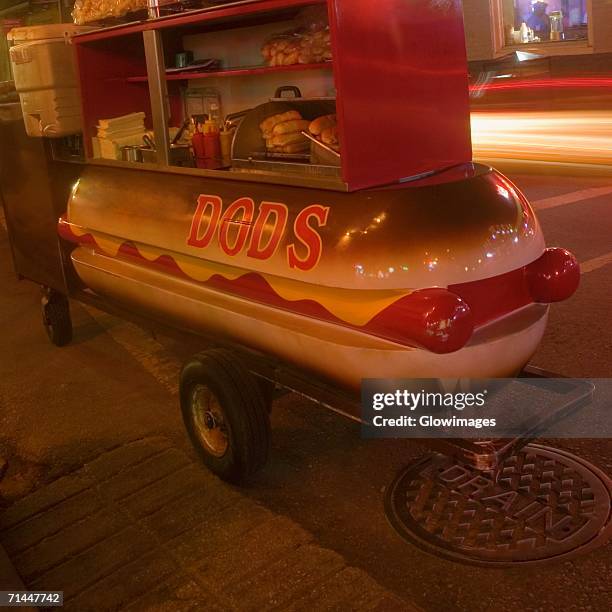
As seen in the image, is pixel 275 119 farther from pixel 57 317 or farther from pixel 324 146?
pixel 57 317

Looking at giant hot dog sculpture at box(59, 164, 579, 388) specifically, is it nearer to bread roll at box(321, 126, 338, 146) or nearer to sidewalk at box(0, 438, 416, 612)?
bread roll at box(321, 126, 338, 146)

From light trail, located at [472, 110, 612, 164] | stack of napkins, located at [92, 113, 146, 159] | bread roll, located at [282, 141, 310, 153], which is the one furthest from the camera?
light trail, located at [472, 110, 612, 164]

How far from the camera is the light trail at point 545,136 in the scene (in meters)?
12.8

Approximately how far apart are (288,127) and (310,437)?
191 cm

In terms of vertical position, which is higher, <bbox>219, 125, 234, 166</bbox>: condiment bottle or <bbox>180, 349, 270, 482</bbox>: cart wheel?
<bbox>219, 125, 234, 166</bbox>: condiment bottle

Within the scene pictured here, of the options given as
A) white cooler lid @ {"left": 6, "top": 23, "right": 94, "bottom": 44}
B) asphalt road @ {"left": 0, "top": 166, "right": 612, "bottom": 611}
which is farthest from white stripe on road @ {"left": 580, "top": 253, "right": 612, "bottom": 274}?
white cooler lid @ {"left": 6, "top": 23, "right": 94, "bottom": 44}

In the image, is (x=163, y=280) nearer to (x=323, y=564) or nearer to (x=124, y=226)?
(x=124, y=226)

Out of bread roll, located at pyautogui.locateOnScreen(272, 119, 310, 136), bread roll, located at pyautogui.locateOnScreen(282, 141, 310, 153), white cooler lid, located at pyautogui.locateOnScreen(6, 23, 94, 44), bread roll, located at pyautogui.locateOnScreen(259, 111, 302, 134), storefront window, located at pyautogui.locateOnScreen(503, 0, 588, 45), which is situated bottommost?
bread roll, located at pyautogui.locateOnScreen(282, 141, 310, 153)

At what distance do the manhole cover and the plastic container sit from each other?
3.70 m

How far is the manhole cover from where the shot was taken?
359cm

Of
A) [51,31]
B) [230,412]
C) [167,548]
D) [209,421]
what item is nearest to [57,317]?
[51,31]

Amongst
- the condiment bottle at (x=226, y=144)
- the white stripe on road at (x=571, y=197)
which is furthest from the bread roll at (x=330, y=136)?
the white stripe on road at (x=571, y=197)

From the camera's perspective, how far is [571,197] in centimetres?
1092

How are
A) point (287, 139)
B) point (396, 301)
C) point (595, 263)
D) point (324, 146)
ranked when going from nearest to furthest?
point (396, 301)
point (324, 146)
point (287, 139)
point (595, 263)
